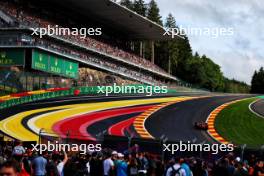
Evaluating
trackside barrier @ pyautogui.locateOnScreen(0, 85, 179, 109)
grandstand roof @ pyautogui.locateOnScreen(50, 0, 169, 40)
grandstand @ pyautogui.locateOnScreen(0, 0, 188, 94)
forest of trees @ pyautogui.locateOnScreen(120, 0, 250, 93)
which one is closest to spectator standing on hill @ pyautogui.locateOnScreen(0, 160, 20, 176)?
trackside barrier @ pyautogui.locateOnScreen(0, 85, 179, 109)

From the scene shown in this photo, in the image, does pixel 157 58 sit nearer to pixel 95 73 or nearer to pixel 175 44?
pixel 175 44

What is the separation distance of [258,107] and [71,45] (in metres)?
25.5

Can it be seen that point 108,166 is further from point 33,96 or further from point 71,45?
point 71,45

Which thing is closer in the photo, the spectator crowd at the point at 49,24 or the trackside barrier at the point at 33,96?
the trackside barrier at the point at 33,96

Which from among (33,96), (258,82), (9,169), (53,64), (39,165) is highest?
(53,64)

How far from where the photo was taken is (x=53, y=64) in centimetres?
5628

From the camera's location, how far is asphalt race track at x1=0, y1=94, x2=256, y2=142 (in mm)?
32844

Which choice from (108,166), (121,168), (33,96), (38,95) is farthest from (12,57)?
(121,168)

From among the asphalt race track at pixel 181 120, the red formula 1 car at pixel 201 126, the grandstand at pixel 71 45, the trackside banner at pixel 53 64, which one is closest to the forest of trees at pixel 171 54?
the grandstand at pixel 71 45

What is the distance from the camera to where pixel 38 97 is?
41.9 m

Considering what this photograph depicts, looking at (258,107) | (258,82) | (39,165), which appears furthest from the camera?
(258,82)

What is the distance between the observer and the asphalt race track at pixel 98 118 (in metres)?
32.8

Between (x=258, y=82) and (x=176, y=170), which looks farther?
(x=258, y=82)

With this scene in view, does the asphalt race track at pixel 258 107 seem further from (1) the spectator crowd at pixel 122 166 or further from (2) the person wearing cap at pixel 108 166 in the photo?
(2) the person wearing cap at pixel 108 166
